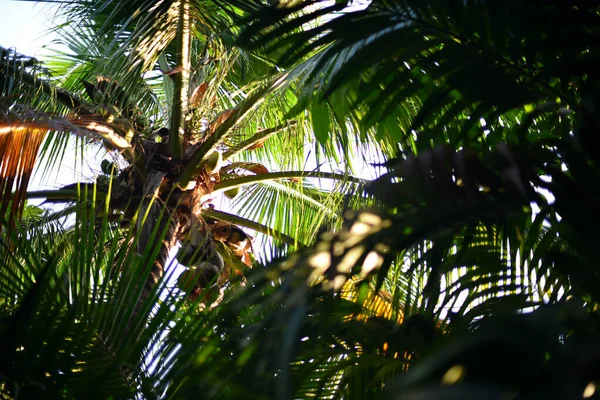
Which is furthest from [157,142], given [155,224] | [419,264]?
[419,264]

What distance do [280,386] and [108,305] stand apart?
114cm

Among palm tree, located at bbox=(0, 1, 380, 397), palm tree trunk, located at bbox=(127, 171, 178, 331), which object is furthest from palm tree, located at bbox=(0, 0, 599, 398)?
palm tree trunk, located at bbox=(127, 171, 178, 331)

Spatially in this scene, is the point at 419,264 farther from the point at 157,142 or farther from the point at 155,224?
the point at 157,142

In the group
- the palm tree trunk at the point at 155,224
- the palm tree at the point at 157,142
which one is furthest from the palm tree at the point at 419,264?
the palm tree trunk at the point at 155,224

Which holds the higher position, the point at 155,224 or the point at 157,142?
the point at 157,142

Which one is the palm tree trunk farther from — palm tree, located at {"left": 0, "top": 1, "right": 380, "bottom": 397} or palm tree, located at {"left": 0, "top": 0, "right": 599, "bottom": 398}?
palm tree, located at {"left": 0, "top": 0, "right": 599, "bottom": 398}

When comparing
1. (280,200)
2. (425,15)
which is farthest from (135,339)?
(280,200)

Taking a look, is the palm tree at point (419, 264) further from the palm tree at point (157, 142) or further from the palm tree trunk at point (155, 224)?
the palm tree trunk at point (155, 224)

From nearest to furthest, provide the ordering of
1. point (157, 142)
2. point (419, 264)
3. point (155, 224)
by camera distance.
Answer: point (419, 264) < point (155, 224) < point (157, 142)

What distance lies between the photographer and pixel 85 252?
Answer: 1.97 m

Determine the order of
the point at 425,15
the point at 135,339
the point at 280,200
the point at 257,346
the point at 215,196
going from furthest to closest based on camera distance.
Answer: the point at 280,200, the point at 215,196, the point at 135,339, the point at 425,15, the point at 257,346

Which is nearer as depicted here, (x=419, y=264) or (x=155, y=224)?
(x=419, y=264)

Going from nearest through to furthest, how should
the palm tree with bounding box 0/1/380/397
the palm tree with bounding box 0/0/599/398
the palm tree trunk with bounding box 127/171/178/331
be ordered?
the palm tree with bounding box 0/0/599/398 → the palm tree with bounding box 0/1/380/397 → the palm tree trunk with bounding box 127/171/178/331

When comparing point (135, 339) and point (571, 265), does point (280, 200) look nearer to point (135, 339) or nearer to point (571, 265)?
point (135, 339)
